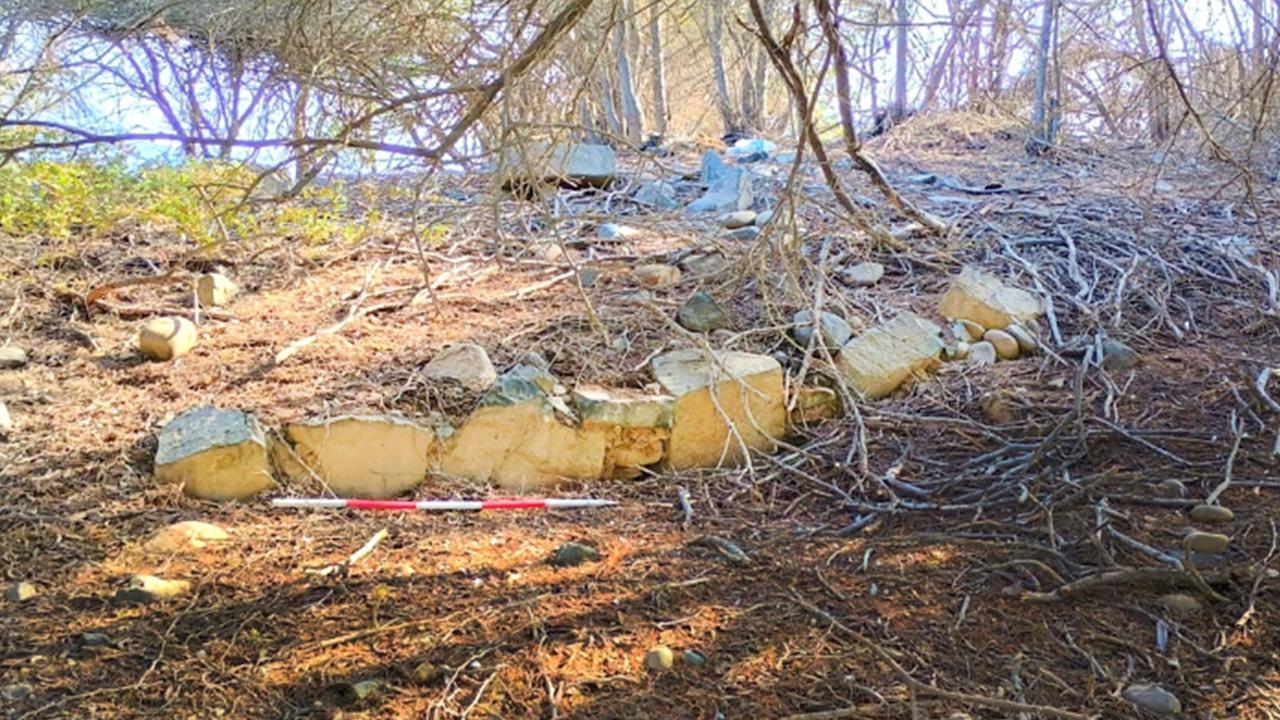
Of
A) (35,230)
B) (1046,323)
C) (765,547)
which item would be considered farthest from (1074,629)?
(35,230)

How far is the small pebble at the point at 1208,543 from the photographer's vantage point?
2.00 meters

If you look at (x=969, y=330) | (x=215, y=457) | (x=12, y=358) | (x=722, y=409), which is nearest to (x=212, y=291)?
(x=12, y=358)

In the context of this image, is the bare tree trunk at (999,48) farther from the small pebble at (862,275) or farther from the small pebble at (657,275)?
the small pebble at (657,275)

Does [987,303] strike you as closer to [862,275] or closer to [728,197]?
[862,275]

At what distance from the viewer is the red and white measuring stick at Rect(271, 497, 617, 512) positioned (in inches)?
99.3

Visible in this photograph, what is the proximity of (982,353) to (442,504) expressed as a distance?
2140 mm

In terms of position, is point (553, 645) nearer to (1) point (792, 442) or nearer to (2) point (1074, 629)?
(2) point (1074, 629)

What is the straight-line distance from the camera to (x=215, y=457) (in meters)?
2.51

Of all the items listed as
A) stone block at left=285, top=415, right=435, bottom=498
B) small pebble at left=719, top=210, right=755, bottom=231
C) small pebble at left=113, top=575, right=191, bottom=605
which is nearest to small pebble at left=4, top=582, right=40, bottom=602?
small pebble at left=113, top=575, right=191, bottom=605

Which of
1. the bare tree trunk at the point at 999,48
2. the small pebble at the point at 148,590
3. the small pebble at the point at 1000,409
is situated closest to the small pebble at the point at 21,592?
the small pebble at the point at 148,590

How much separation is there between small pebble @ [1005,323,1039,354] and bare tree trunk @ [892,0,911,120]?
1212 mm

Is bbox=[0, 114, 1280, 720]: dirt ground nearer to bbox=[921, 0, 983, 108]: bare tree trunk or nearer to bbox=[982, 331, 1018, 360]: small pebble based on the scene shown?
bbox=[982, 331, 1018, 360]: small pebble

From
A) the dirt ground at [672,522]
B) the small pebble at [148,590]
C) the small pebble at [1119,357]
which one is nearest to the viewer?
the dirt ground at [672,522]

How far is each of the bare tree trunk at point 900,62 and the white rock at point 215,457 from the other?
2138mm
